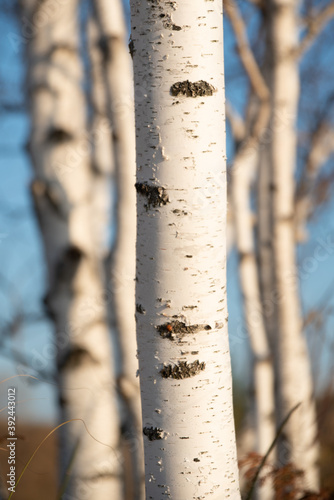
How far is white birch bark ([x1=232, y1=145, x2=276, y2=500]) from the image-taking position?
10.2 ft

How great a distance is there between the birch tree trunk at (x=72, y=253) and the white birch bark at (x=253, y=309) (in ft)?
4.15

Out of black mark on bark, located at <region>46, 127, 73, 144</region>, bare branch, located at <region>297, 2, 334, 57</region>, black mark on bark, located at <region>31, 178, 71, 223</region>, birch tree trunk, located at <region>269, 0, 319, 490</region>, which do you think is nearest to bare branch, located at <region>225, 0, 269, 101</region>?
birch tree trunk, located at <region>269, 0, 319, 490</region>

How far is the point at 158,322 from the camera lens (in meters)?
1.15

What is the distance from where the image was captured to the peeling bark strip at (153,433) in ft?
3.80

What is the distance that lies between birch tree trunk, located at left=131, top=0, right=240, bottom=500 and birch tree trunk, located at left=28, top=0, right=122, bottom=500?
38.6 inches

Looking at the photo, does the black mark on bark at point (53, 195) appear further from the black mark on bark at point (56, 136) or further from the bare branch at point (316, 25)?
the bare branch at point (316, 25)

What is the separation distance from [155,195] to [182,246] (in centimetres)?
14

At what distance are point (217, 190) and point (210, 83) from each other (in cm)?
26

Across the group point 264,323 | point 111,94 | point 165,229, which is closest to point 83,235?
point 111,94

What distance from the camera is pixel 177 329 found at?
44.8 inches

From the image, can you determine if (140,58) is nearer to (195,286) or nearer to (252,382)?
(195,286)

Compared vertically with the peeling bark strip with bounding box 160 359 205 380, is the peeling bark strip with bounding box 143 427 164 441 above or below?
below

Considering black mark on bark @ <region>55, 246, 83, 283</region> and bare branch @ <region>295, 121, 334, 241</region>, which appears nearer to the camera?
black mark on bark @ <region>55, 246, 83, 283</region>

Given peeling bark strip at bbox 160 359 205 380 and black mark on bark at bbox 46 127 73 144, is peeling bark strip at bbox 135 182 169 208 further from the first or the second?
black mark on bark at bbox 46 127 73 144
